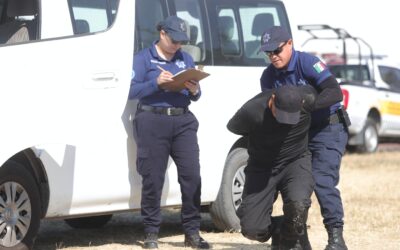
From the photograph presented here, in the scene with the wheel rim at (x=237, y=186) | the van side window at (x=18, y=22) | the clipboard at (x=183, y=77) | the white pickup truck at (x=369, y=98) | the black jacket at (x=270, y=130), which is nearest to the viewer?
the black jacket at (x=270, y=130)

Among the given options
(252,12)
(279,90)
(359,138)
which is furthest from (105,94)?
(359,138)

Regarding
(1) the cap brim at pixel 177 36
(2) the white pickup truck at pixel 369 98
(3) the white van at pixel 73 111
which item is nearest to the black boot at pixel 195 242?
(3) the white van at pixel 73 111

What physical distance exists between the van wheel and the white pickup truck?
32.5ft

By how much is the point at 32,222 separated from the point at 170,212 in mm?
3771

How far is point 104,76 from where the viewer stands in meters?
7.47

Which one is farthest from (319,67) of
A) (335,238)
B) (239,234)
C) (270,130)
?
(239,234)

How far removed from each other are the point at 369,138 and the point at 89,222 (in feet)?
36.5

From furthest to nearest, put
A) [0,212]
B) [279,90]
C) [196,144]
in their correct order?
[196,144] → [0,212] → [279,90]

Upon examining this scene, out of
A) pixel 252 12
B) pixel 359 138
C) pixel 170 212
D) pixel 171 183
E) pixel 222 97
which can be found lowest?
pixel 359 138

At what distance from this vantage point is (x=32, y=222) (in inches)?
282

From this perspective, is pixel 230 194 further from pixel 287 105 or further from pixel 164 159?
pixel 287 105

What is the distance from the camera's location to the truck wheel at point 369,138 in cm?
1944

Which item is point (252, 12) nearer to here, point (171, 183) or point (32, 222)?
point (171, 183)

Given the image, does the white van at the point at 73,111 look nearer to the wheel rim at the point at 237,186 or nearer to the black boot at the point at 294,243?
the wheel rim at the point at 237,186
